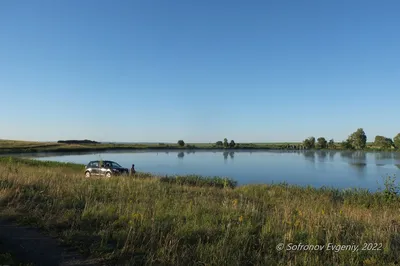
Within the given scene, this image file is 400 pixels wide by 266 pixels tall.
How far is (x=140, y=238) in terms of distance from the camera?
5738 mm

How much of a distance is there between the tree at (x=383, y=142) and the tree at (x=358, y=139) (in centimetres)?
987

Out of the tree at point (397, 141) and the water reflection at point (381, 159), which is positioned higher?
the tree at point (397, 141)

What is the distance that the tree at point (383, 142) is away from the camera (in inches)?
6014

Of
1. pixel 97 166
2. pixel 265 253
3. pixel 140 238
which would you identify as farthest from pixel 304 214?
pixel 97 166

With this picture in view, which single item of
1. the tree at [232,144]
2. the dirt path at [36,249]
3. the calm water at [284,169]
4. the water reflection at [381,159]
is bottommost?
the calm water at [284,169]

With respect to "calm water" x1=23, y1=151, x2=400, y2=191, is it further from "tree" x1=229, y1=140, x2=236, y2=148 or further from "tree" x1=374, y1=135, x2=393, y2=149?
"tree" x1=229, y1=140, x2=236, y2=148

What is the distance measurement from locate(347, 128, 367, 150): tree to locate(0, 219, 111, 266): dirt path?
173851mm

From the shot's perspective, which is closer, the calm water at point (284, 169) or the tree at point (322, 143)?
the calm water at point (284, 169)

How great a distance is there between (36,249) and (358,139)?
175m

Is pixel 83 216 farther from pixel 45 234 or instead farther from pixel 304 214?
pixel 304 214

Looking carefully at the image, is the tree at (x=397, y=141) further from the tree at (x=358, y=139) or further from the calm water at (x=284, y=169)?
the calm water at (x=284, y=169)

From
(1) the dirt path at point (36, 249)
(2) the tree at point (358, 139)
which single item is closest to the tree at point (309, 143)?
(2) the tree at point (358, 139)

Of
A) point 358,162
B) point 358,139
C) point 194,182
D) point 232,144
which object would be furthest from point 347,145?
point 194,182

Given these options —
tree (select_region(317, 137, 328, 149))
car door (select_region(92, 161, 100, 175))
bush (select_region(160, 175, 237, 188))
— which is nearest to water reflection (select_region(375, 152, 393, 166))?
bush (select_region(160, 175, 237, 188))
